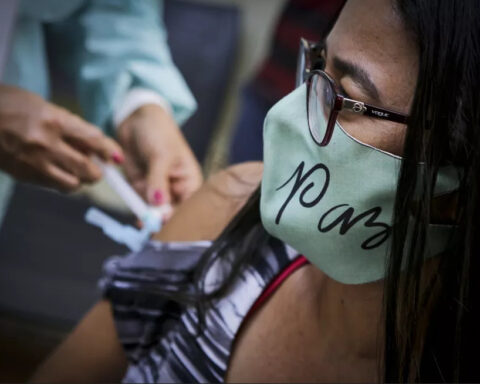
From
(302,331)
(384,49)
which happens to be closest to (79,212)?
(302,331)

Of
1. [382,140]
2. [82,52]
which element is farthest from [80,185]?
[382,140]

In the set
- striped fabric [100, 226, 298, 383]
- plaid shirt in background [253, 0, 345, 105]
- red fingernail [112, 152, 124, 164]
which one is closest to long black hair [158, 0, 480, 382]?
striped fabric [100, 226, 298, 383]

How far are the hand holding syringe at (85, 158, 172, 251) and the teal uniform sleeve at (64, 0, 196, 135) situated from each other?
0.10 m

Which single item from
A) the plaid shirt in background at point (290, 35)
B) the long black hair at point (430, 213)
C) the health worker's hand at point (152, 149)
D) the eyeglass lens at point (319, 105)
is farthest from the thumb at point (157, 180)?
the long black hair at point (430, 213)

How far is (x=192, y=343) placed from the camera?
88cm

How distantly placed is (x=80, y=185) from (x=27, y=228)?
105 mm

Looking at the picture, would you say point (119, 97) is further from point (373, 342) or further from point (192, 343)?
point (373, 342)

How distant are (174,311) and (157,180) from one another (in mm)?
214

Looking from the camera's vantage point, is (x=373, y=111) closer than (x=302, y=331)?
Yes

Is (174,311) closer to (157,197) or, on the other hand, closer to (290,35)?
(157,197)

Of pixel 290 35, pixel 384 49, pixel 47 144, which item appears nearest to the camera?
pixel 384 49

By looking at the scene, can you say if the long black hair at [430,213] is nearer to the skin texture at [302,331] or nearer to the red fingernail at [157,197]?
the skin texture at [302,331]

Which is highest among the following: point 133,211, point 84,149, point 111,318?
point 84,149

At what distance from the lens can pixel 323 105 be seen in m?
0.74
